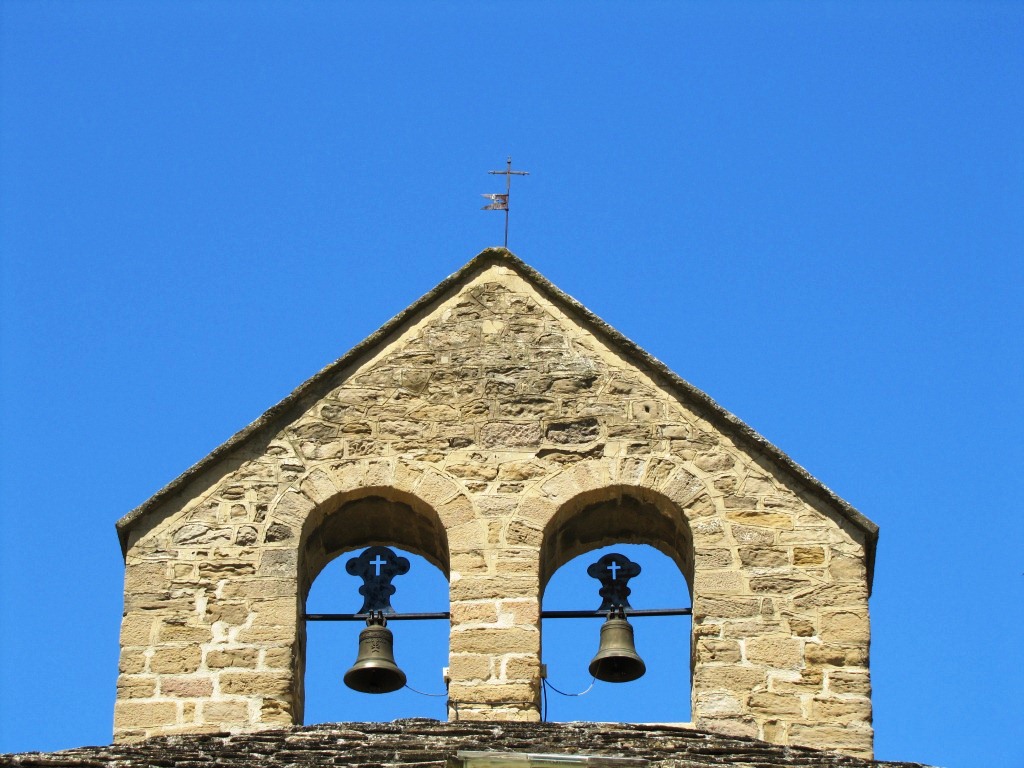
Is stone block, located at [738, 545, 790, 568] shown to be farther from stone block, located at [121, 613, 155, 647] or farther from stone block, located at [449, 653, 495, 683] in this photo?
stone block, located at [121, 613, 155, 647]

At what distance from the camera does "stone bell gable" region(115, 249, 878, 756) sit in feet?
59.3

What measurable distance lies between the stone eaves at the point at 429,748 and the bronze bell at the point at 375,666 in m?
1.18

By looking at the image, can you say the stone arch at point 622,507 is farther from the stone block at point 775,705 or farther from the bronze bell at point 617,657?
the stone block at point 775,705

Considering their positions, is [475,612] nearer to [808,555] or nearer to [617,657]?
[617,657]

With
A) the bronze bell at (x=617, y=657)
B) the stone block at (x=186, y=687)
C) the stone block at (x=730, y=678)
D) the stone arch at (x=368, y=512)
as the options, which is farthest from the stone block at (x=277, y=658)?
the stone block at (x=730, y=678)

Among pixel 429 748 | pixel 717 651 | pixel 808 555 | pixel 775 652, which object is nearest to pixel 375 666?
pixel 429 748

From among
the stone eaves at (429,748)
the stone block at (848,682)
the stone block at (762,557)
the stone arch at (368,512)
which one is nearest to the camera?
the stone eaves at (429,748)

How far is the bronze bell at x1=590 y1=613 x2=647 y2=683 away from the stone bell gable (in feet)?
1.53

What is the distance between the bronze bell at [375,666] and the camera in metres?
18.6

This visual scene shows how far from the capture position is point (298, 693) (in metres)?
18.3

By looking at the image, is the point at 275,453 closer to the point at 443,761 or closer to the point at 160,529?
the point at 160,529

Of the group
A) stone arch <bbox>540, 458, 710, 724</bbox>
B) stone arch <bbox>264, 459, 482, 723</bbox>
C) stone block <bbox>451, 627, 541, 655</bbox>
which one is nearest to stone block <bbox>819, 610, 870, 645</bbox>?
stone arch <bbox>540, 458, 710, 724</bbox>

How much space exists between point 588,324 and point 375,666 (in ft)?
8.22

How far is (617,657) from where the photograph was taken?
61.2 feet
